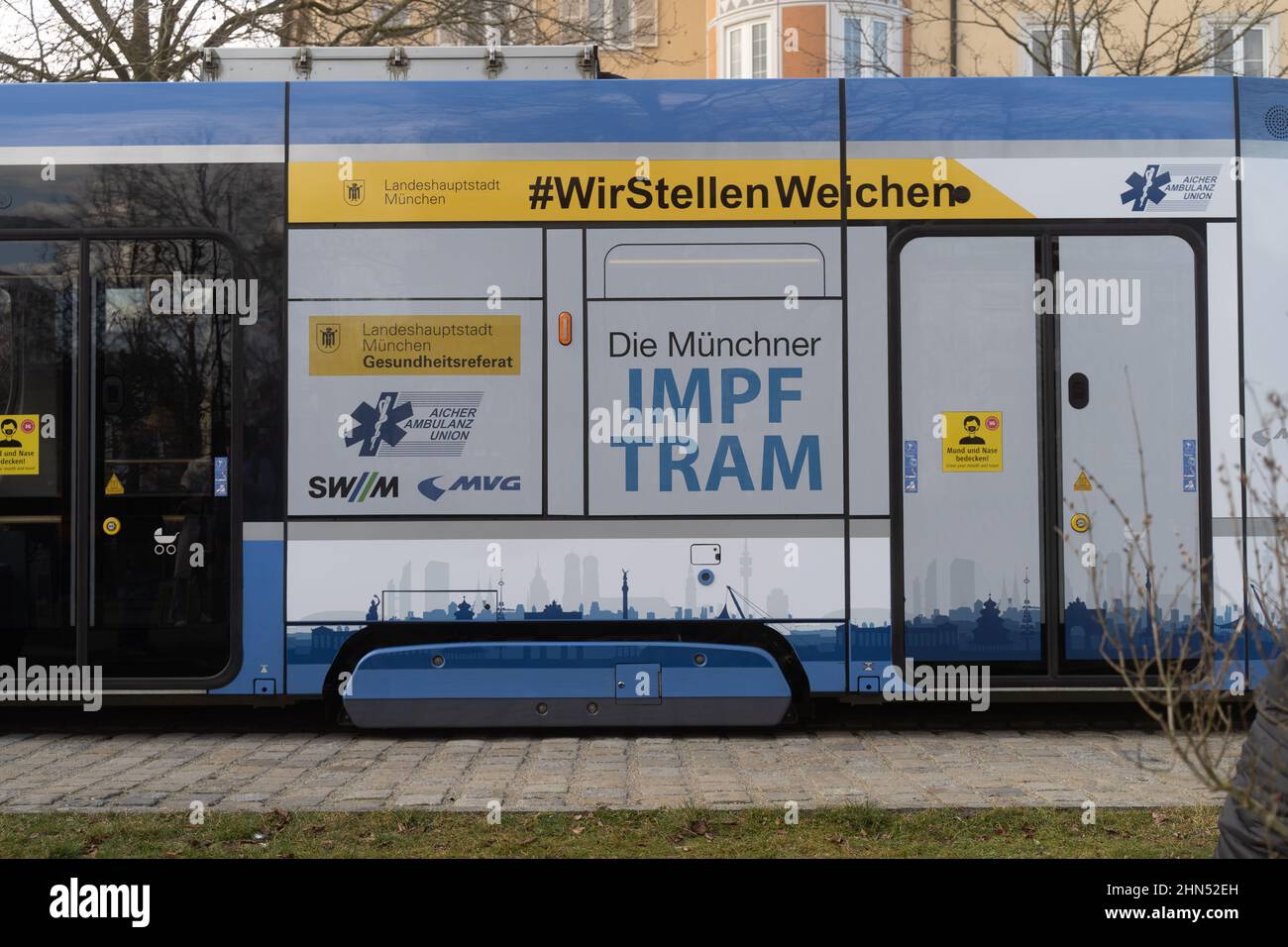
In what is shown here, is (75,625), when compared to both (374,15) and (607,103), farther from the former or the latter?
(374,15)

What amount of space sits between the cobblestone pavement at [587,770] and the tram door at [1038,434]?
0.57m

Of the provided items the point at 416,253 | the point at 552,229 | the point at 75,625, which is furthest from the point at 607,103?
the point at 75,625

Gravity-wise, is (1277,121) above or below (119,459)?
above

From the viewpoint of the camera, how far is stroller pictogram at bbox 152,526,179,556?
6.35 m

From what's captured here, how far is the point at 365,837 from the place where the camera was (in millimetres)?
4527

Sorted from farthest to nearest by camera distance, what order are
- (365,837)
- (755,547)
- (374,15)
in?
(374,15) < (755,547) < (365,837)

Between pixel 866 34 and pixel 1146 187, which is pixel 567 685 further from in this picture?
pixel 866 34

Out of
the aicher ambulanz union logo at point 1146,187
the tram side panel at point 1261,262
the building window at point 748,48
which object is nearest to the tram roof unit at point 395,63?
the aicher ambulanz union logo at point 1146,187

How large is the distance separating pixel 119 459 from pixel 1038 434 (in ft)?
16.1

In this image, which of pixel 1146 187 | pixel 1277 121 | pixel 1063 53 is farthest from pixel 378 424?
pixel 1063 53

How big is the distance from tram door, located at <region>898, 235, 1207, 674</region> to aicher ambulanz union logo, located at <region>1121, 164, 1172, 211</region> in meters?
0.19

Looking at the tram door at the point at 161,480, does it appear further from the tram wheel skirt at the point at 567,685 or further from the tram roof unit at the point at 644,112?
the tram wheel skirt at the point at 567,685

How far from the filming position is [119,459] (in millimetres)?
6379

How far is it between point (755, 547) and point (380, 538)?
1.98m
